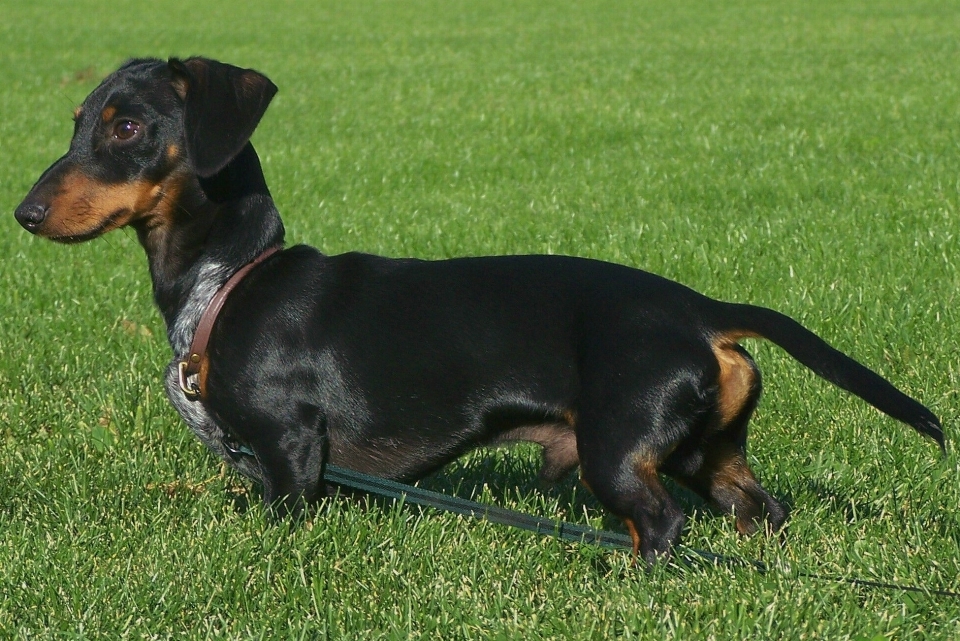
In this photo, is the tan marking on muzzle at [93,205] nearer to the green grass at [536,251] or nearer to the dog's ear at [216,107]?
the dog's ear at [216,107]

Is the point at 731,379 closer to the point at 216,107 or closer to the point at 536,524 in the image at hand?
the point at 536,524

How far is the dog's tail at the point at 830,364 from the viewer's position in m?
2.98

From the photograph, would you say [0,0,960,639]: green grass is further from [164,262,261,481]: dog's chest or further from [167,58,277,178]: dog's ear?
[167,58,277,178]: dog's ear

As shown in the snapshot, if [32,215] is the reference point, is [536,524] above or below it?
below

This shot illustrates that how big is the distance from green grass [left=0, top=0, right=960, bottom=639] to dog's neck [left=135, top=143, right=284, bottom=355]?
0.70m

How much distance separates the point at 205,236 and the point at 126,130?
0.39m

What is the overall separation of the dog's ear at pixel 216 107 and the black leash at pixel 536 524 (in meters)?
1.00

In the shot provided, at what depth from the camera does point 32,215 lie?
134 inches

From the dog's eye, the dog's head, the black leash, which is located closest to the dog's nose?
the dog's head

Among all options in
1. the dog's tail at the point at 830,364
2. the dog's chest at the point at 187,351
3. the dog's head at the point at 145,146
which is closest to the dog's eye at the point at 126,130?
the dog's head at the point at 145,146

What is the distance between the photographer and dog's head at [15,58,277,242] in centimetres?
342

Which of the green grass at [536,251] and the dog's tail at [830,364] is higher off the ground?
the dog's tail at [830,364]

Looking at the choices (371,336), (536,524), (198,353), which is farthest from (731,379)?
(198,353)

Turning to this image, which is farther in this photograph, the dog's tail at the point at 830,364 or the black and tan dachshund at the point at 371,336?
the black and tan dachshund at the point at 371,336
